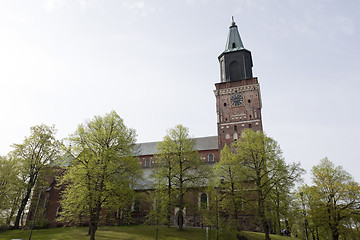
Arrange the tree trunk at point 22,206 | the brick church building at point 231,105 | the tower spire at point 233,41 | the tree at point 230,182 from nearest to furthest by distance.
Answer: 1. the tree at point 230,182
2. the tree trunk at point 22,206
3. the brick church building at point 231,105
4. the tower spire at point 233,41

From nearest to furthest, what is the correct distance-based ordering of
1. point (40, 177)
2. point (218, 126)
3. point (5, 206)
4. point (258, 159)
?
point (258, 159)
point (5, 206)
point (40, 177)
point (218, 126)

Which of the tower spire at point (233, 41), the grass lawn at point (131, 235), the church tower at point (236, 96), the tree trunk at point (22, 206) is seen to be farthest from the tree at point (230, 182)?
the tree trunk at point (22, 206)

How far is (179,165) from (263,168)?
10.6 meters

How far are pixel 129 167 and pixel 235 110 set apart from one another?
24.8 metres

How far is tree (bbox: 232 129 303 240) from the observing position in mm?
27203

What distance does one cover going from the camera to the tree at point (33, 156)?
35531 millimetres

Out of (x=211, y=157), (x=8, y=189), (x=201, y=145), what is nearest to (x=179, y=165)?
(x=211, y=157)

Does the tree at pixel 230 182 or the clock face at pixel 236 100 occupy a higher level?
the clock face at pixel 236 100

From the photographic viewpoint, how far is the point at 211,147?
48.3 m

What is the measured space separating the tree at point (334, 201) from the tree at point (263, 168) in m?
6.05

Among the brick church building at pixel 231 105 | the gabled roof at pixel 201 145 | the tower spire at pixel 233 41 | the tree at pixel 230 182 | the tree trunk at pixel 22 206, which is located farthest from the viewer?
the tower spire at pixel 233 41

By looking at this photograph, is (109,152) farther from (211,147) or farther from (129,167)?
(211,147)

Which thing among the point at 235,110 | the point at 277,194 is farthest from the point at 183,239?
the point at 235,110

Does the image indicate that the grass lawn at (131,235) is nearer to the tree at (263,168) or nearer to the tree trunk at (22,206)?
the tree trunk at (22,206)
